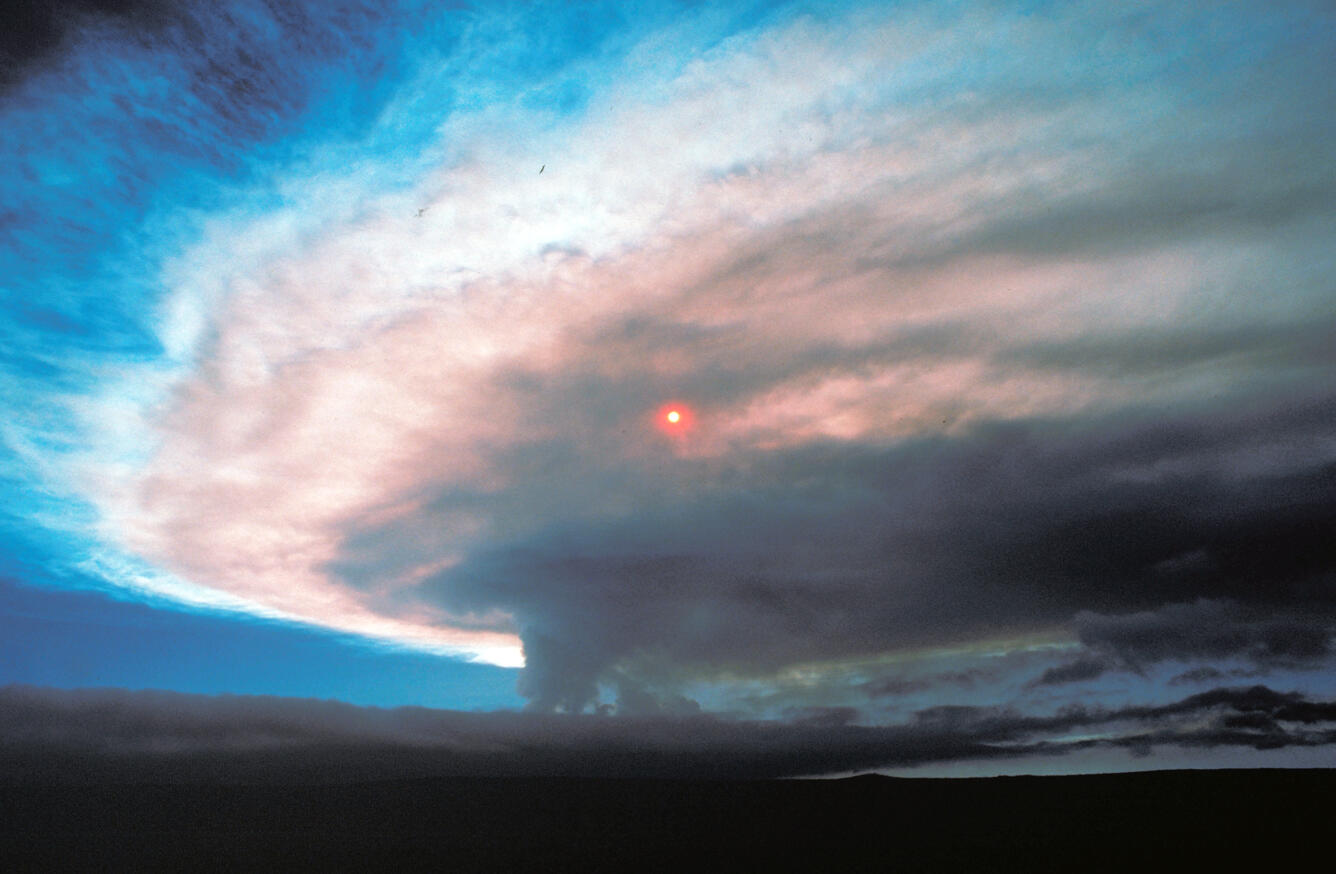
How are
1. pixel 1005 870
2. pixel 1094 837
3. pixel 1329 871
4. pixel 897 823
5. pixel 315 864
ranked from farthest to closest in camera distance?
pixel 897 823 → pixel 315 864 → pixel 1094 837 → pixel 1005 870 → pixel 1329 871

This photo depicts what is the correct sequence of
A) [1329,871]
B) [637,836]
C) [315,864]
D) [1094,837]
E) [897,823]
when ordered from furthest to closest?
Answer: [637,836], [897,823], [315,864], [1094,837], [1329,871]

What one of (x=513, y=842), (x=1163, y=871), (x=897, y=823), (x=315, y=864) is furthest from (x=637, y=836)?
(x=1163, y=871)

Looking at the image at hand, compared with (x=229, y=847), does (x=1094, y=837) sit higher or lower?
higher

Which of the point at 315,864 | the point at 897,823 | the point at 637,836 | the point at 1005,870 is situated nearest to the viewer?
the point at 1005,870

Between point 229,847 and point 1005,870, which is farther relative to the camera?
point 229,847

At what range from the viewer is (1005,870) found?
115 m

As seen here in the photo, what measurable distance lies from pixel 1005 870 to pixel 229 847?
182 metres

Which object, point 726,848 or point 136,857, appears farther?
point 136,857

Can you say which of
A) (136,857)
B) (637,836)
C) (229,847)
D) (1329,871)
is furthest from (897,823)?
(136,857)

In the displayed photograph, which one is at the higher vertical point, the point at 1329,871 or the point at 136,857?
the point at 1329,871

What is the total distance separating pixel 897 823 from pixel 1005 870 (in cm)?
6892

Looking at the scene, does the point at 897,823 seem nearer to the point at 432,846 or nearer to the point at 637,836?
the point at 637,836

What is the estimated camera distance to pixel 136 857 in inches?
7490

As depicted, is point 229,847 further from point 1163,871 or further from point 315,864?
point 1163,871
